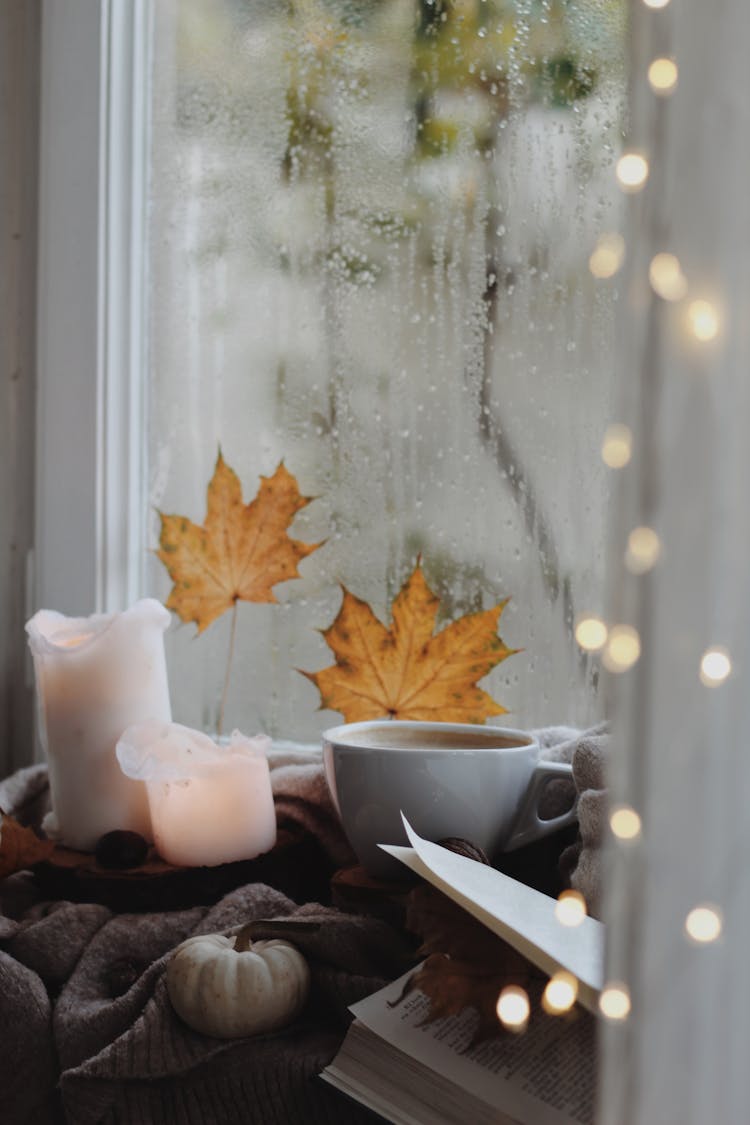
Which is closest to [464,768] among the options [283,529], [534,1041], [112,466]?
[534,1041]

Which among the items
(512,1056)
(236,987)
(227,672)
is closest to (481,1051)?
(512,1056)

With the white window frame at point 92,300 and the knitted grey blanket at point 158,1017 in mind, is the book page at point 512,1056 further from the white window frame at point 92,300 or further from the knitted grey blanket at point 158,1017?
the white window frame at point 92,300

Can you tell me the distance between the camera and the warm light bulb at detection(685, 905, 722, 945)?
0.35 meters

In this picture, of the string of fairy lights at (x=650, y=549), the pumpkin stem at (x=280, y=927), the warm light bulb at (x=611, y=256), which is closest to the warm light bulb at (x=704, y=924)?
the string of fairy lights at (x=650, y=549)

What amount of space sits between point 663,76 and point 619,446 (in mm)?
125

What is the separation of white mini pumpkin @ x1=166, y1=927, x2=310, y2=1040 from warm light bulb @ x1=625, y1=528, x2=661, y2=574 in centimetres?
36

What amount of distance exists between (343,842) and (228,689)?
0.87 feet

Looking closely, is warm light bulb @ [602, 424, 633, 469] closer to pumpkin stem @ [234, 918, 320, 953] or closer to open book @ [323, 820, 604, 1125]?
open book @ [323, 820, 604, 1125]

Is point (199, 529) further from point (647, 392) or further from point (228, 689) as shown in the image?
point (647, 392)

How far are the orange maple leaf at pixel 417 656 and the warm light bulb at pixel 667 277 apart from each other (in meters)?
0.55

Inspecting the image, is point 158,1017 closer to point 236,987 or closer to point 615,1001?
point 236,987

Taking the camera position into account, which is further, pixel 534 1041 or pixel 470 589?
pixel 470 589

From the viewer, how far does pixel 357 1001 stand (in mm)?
600

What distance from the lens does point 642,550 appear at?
0.36 metres
